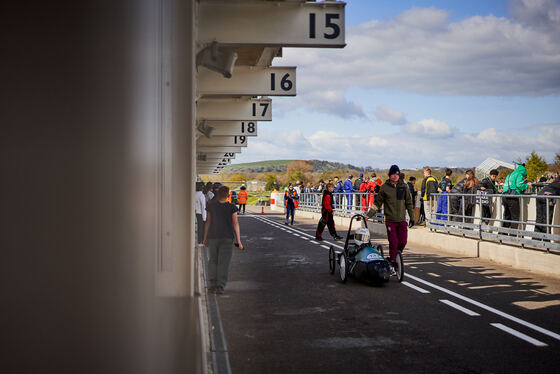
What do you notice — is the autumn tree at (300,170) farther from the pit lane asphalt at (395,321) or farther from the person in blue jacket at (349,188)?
the pit lane asphalt at (395,321)

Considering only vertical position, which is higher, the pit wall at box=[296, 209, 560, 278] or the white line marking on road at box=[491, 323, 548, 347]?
the pit wall at box=[296, 209, 560, 278]

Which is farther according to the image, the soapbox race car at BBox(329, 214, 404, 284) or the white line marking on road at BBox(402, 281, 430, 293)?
the soapbox race car at BBox(329, 214, 404, 284)

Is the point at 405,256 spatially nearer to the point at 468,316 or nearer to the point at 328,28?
the point at 328,28

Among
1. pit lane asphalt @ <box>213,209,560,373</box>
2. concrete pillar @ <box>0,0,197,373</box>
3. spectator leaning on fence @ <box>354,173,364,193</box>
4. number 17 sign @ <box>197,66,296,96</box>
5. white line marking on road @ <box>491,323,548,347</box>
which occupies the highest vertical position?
number 17 sign @ <box>197,66,296,96</box>

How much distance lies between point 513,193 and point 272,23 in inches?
304

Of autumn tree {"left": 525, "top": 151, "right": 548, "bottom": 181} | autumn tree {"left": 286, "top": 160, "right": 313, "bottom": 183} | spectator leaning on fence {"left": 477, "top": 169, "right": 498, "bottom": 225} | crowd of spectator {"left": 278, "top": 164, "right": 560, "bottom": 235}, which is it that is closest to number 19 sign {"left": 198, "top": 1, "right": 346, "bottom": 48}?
crowd of spectator {"left": 278, "top": 164, "right": 560, "bottom": 235}

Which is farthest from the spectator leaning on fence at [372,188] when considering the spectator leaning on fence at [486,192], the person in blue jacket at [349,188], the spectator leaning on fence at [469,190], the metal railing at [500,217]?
the spectator leaning on fence at [486,192]

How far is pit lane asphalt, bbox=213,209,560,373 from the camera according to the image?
576 cm

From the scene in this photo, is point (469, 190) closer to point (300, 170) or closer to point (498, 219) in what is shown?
point (498, 219)

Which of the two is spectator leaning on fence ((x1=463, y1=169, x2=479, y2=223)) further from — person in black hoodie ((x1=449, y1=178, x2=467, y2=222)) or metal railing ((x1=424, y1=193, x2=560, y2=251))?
person in black hoodie ((x1=449, y1=178, x2=467, y2=222))

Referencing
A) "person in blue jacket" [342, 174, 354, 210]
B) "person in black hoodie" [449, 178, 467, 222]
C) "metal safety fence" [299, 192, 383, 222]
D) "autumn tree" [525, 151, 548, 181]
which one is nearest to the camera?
"person in black hoodie" [449, 178, 467, 222]

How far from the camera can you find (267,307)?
859 cm

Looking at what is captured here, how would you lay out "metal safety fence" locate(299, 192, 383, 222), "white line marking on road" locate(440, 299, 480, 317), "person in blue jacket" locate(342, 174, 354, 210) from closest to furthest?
"white line marking on road" locate(440, 299, 480, 317) → "metal safety fence" locate(299, 192, 383, 222) → "person in blue jacket" locate(342, 174, 354, 210)

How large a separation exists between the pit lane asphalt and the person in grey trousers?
32cm
